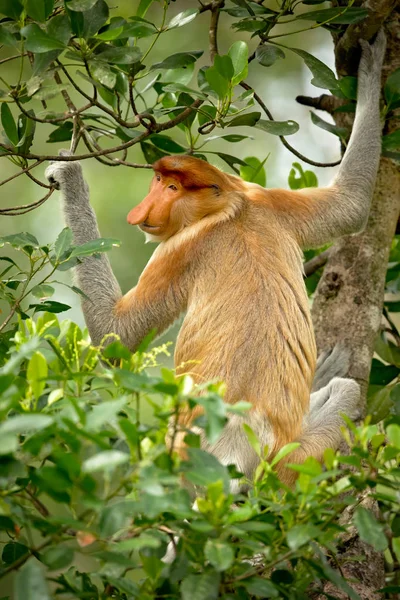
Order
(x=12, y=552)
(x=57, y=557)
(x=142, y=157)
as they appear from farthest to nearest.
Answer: (x=142, y=157) → (x=12, y=552) → (x=57, y=557)

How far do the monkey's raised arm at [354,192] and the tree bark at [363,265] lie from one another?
10cm

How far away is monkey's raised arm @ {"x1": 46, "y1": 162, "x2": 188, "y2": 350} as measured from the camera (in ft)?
9.78

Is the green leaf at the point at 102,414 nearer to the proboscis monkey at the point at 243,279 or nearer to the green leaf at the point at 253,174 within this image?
the proboscis monkey at the point at 243,279

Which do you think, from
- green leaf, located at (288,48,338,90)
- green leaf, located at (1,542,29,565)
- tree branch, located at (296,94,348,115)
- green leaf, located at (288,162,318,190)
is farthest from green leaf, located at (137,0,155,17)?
green leaf, located at (1,542,29,565)

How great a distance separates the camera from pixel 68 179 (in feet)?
10.9

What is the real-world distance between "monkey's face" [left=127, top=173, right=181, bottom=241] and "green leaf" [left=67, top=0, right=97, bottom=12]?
79 cm

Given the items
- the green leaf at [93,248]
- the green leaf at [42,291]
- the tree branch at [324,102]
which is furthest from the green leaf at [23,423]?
the tree branch at [324,102]

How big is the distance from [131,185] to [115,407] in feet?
20.0

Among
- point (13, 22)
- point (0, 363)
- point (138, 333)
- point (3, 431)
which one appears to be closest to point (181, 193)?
point (138, 333)

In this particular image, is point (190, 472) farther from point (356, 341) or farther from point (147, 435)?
point (356, 341)

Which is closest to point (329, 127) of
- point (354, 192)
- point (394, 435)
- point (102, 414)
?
point (354, 192)

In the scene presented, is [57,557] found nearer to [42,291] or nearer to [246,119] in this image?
[42,291]

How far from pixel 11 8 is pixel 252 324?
4.18 feet

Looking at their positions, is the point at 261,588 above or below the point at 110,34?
below
